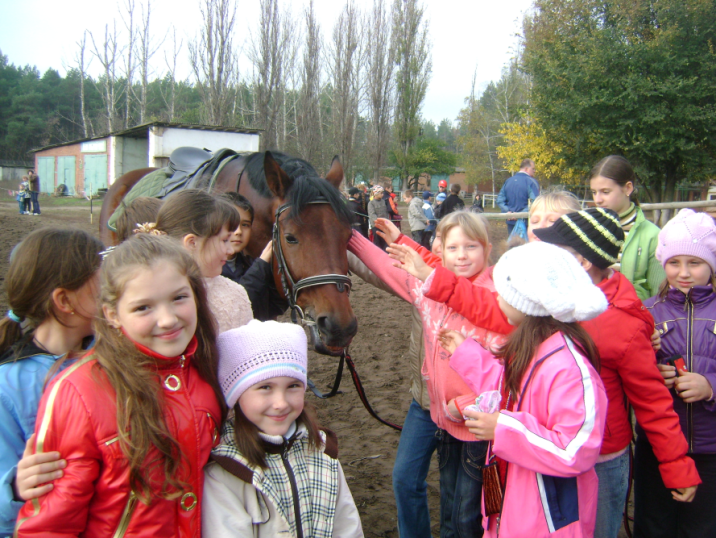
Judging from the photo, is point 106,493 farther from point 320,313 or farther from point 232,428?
point 320,313

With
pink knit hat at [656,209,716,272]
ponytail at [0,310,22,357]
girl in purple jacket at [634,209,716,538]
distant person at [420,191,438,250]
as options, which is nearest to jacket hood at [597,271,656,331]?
girl in purple jacket at [634,209,716,538]

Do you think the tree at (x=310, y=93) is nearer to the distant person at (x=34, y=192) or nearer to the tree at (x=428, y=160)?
the tree at (x=428, y=160)

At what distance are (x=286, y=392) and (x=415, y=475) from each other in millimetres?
970

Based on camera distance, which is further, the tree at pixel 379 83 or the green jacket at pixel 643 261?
the tree at pixel 379 83

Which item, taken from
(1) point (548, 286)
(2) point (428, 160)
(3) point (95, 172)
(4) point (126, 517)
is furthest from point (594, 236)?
(2) point (428, 160)

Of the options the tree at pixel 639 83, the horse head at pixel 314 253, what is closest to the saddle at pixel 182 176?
the horse head at pixel 314 253

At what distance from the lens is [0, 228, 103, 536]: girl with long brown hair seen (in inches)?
48.5

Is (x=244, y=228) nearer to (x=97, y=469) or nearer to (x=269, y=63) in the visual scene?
(x=97, y=469)

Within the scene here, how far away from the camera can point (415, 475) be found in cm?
204

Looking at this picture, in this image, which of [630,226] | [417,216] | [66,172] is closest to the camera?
[630,226]

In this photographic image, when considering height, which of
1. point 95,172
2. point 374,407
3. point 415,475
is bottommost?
point 374,407

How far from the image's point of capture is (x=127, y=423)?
3.61ft

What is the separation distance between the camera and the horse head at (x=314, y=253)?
7.01 feet

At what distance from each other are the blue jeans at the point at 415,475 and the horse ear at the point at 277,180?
1346 mm
